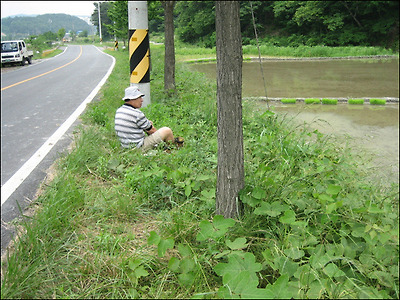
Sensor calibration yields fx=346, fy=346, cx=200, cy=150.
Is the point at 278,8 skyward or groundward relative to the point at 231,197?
skyward

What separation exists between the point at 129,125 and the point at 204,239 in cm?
229

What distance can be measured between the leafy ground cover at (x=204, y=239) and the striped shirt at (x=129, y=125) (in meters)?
0.66

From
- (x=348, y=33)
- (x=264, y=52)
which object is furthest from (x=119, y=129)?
(x=264, y=52)

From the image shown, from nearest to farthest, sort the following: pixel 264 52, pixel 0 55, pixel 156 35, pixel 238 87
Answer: pixel 238 87
pixel 0 55
pixel 264 52
pixel 156 35

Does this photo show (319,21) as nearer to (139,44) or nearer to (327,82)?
(327,82)

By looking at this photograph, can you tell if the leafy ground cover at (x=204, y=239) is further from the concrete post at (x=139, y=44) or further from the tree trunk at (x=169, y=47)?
the tree trunk at (x=169, y=47)

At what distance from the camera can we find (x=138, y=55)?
5.50m

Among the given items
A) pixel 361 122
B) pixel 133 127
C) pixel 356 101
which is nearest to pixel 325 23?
pixel 356 101

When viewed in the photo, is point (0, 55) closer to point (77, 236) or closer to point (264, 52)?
point (264, 52)

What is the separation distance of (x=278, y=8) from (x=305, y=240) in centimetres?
2140

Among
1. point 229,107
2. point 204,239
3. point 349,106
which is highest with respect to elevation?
point 229,107

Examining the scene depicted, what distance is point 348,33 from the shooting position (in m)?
19.9

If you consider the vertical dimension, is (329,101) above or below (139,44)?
below

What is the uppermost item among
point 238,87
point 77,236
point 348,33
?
point 348,33
